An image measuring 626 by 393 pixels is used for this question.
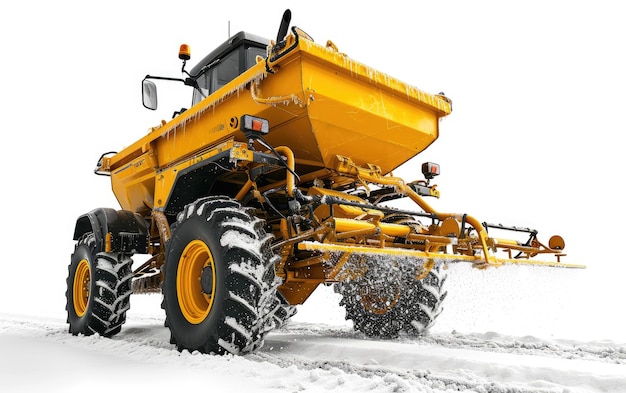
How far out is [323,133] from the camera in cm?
426

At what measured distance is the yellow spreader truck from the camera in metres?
3.70


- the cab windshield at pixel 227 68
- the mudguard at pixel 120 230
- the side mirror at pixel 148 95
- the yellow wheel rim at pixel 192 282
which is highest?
the cab windshield at pixel 227 68

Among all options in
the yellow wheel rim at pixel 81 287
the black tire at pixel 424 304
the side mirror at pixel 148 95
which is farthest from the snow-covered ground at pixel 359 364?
the side mirror at pixel 148 95

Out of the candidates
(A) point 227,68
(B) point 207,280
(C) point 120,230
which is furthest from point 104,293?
(A) point 227,68

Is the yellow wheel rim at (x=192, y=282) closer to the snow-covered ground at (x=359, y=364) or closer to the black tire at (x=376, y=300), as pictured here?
the snow-covered ground at (x=359, y=364)

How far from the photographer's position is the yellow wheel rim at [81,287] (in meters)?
5.96

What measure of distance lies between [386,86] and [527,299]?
227 cm

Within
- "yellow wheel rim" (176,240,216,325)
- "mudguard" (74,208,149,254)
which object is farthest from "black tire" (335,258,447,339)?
"mudguard" (74,208,149,254)

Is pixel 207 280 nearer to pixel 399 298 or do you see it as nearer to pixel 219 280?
pixel 219 280

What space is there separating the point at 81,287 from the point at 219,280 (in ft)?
10.5

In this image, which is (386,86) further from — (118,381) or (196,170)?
(118,381)

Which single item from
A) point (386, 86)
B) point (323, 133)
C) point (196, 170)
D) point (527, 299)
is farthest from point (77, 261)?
point (527, 299)

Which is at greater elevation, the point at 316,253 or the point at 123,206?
the point at 123,206

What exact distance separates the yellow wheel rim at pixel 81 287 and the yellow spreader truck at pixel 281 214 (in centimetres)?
2
